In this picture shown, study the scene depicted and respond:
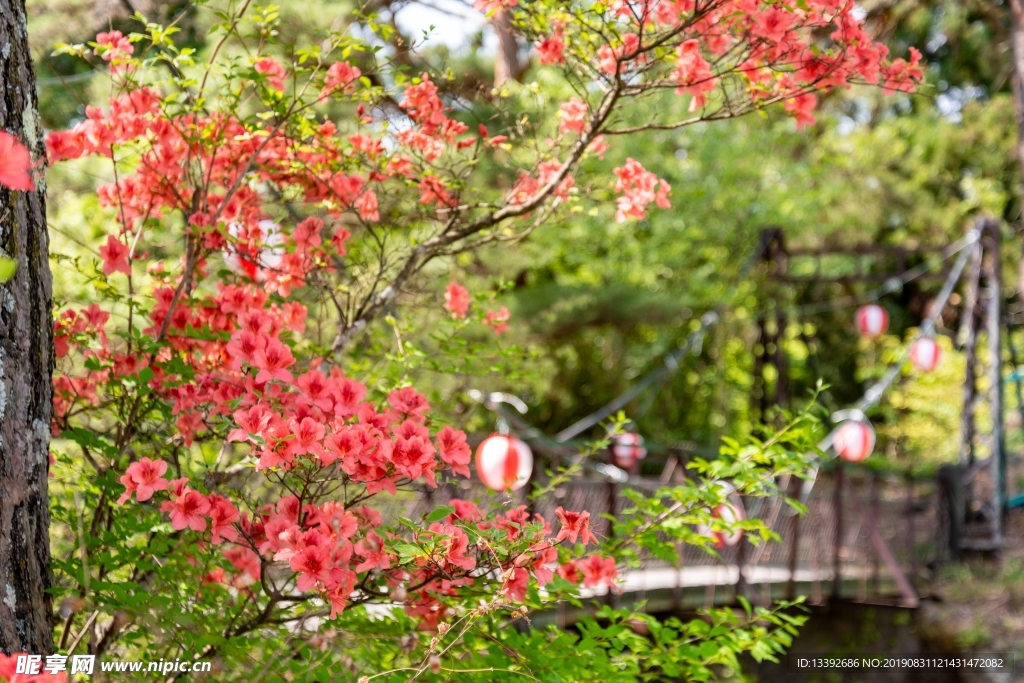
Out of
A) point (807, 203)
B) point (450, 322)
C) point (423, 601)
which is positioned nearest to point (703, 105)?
point (450, 322)

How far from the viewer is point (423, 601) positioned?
76.5 inches

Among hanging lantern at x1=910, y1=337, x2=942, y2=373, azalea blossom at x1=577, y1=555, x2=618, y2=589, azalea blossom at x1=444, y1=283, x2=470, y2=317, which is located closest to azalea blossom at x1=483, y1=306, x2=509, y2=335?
azalea blossom at x1=444, y1=283, x2=470, y2=317

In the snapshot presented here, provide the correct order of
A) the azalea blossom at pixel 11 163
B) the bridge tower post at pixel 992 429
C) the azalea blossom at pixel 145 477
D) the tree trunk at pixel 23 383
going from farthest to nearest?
the bridge tower post at pixel 992 429
the azalea blossom at pixel 145 477
the tree trunk at pixel 23 383
the azalea blossom at pixel 11 163

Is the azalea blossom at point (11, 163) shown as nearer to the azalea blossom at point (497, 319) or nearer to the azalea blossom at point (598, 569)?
the azalea blossom at point (598, 569)

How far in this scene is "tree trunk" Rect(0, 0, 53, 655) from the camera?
5.16ft

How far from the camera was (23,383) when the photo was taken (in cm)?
161

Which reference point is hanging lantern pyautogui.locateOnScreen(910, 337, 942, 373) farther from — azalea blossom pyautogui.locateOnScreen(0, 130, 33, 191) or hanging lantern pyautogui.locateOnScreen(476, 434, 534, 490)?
azalea blossom pyautogui.locateOnScreen(0, 130, 33, 191)

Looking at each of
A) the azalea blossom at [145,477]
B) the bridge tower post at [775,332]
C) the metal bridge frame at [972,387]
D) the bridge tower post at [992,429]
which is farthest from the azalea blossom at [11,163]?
the bridge tower post at [992,429]

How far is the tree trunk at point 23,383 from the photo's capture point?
1.57 meters

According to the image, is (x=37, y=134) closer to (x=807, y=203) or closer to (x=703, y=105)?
(x=703, y=105)

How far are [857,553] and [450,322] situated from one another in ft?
23.3

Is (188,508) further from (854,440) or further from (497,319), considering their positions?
(854,440)

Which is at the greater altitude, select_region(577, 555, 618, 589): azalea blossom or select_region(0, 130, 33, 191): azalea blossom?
select_region(0, 130, 33, 191): azalea blossom

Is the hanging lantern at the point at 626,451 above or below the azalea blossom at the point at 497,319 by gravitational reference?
above
